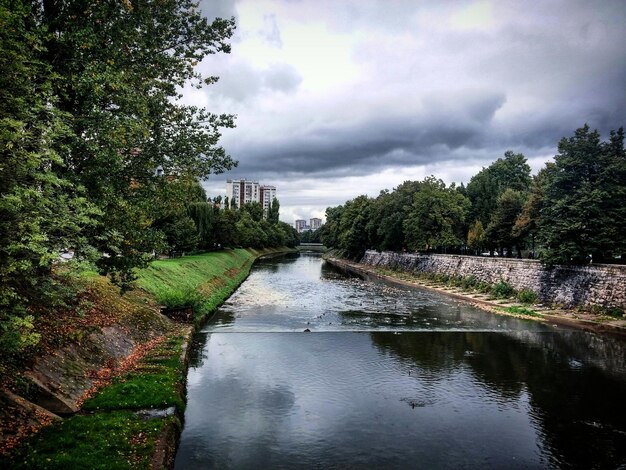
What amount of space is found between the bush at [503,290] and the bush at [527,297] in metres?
2.48

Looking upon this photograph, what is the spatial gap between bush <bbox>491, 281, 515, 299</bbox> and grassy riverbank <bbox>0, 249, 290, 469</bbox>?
3220 centimetres

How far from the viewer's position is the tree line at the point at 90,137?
32.6 ft

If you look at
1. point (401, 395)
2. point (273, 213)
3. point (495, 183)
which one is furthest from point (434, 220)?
point (273, 213)

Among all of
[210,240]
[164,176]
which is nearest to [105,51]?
[164,176]

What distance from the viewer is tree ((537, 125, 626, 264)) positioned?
34.3 metres

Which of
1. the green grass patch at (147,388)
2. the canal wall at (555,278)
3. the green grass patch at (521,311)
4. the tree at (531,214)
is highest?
the tree at (531,214)

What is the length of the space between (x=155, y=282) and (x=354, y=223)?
7347 cm

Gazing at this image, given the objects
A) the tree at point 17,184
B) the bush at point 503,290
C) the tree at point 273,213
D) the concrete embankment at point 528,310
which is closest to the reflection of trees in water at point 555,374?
the concrete embankment at point 528,310

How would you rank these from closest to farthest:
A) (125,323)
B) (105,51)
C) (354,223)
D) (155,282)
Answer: (105,51)
(125,323)
(155,282)
(354,223)

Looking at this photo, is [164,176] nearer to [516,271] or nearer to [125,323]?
[125,323]

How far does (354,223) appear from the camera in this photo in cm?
10319

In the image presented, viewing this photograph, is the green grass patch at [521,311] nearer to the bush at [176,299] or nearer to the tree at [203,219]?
the bush at [176,299]

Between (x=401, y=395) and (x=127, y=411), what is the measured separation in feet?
35.8

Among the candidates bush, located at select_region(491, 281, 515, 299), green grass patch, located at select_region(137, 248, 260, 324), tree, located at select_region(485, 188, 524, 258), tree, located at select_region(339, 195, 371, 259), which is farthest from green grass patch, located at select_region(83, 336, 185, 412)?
tree, located at select_region(339, 195, 371, 259)
